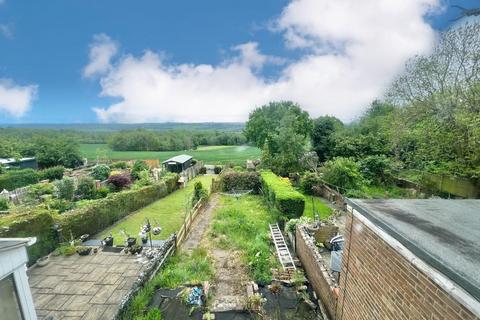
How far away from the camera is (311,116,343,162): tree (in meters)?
29.0

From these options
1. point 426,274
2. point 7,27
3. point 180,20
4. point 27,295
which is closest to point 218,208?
point 27,295

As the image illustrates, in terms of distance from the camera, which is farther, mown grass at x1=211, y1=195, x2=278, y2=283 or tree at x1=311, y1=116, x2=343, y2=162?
tree at x1=311, y1=116, x2=343, y2=162

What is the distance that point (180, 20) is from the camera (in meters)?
21.3

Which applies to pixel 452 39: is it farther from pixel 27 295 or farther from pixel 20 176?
pixel 20 176

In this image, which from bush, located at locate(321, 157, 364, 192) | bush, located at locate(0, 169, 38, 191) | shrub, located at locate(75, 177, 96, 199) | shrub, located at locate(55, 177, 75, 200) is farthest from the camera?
bush, located at locate(0, 169, 38, 191)

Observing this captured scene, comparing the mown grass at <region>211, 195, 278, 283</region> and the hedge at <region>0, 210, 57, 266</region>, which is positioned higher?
the hedge at <region>0, 210, 57, 266</region>

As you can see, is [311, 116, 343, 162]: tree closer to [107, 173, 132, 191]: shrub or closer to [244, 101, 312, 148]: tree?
[244, 101, 312, 148]: tree

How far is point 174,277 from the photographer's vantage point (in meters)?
7.91

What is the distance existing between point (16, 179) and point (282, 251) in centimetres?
2765

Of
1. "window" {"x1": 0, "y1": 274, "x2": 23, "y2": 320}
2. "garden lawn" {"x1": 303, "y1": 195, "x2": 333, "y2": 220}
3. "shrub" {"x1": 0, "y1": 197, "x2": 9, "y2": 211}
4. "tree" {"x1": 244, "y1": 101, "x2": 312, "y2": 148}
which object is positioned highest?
"tree" {"x1": 244, "y1": 101, "x2": 312, "y2": 148}

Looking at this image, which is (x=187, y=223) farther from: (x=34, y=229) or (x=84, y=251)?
(x=34, y=229)

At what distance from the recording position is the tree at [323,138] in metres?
29.0

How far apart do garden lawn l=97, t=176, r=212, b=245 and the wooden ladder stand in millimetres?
5604

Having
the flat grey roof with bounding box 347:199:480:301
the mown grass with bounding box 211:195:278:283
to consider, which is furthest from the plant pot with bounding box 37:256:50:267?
the flat grey roof with bounding box 347:199:480:301
